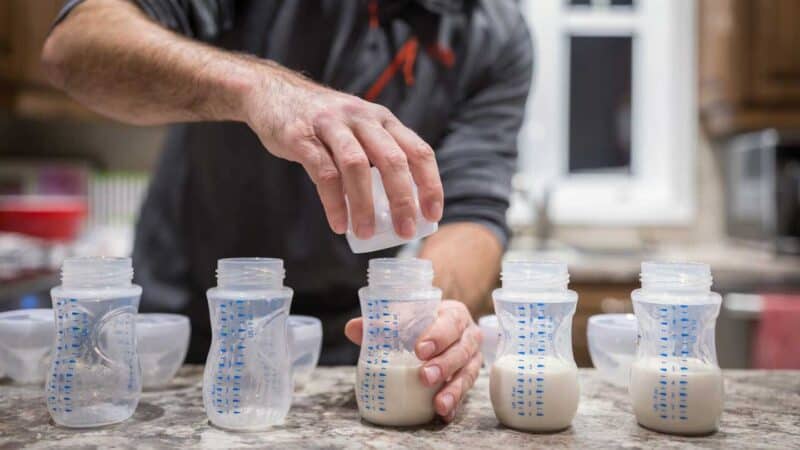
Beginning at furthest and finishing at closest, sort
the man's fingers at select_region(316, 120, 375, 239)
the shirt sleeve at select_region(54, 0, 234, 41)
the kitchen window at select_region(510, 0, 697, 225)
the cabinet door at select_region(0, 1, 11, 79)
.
→ 1. the kitchen window at select_region(510, 0, 697, 225)
2. the cabinet door at select_region(0, 1, 11, 79)
3. the shirt sleeve at select_region(54, 0, 234, 41)
4. the man's fingers at select_region(316, 120, 375, 239)

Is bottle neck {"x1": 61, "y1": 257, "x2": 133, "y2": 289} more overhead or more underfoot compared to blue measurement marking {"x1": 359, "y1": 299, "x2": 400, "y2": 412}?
more overhead

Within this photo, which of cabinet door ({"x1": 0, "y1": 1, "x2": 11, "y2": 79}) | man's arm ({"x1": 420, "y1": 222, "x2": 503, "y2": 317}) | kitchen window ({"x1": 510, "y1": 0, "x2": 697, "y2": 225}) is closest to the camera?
man's arm ({"x1": 420, "y1": 222, "x2": 503, "y2": 317})

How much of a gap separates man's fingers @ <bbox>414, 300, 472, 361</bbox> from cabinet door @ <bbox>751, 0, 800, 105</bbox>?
2.26 meters

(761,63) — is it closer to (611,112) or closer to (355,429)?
(611,112)

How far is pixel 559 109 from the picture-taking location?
3352mm

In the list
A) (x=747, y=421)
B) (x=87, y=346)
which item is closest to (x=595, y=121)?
(x=747, y=421)

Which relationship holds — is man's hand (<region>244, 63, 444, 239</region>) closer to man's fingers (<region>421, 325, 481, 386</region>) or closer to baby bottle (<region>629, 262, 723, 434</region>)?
man's fingers (<region>421, 325, 481, 386</region>)

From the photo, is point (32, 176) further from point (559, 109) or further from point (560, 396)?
point (560, 396)

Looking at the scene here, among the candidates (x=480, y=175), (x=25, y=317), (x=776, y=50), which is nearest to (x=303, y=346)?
(x=25, y=317)

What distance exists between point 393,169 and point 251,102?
0.65 feet

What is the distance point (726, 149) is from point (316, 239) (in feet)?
7.63

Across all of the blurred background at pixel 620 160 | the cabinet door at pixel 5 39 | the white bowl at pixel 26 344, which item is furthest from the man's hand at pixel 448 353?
the cabinet door at pixel 5 39

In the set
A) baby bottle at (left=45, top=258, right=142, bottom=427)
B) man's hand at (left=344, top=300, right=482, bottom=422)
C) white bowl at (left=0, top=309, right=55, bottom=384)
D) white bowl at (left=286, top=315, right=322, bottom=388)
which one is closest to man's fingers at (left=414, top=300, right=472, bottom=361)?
man's hand at (left=344, top=300, right=482, bottom=422)

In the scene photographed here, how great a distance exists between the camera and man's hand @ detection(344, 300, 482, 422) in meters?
0.80
